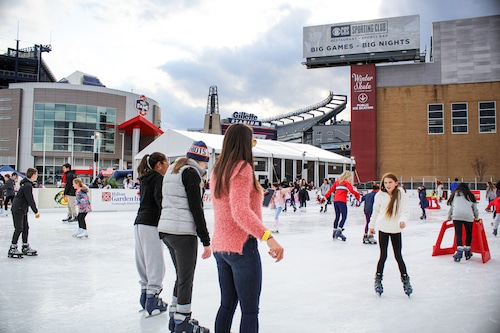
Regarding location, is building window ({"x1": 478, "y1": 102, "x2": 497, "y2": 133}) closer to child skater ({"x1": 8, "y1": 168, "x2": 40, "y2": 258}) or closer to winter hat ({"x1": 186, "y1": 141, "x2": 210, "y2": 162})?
child skater ({"x1": 8, "y1": 168, "x2": 40, "y2": 258})

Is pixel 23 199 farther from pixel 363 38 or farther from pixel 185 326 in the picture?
pixel 363 38

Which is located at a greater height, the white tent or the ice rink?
the white tent

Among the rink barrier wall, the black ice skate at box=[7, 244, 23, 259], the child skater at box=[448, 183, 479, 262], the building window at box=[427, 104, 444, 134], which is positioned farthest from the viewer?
the building window at box=[427, 104, 444, 134]

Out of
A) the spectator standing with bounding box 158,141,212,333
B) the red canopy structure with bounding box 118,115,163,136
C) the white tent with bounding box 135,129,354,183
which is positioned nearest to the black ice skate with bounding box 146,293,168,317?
the spectator standing with bounding box 158,141,212,333

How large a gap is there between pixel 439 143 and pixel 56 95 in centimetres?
4208

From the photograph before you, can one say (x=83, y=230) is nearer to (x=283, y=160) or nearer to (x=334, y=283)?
(x=334, y=283)

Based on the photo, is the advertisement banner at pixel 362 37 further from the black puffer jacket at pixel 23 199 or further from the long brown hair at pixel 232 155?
the long brown hair at pixel 232 155

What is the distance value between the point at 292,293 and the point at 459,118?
1654 inches

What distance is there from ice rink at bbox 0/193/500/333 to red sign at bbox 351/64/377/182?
3607 centimetres

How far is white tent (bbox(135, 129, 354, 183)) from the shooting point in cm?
2230

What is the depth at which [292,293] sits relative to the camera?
4270 mm

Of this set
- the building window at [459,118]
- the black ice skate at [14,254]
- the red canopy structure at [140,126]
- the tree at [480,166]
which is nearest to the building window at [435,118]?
the building window at [459,118]

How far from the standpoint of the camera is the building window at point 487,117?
3959 cm

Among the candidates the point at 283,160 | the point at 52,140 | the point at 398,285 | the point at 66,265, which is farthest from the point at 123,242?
the point at 52,140
